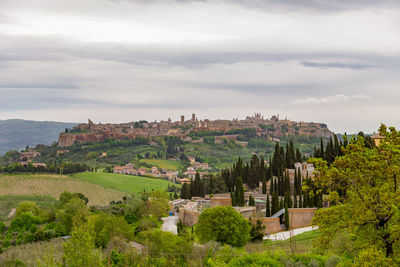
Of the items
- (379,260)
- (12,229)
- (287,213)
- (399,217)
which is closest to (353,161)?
(399,217)

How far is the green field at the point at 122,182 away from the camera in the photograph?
98500mm

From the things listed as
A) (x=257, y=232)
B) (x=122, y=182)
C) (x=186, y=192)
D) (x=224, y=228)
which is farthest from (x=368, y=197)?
(x=122, y=182)

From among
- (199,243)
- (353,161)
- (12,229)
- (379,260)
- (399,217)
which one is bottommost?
(12,229)

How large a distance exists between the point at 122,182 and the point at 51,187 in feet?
57.3

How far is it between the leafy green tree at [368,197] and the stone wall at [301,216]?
27.4 meters

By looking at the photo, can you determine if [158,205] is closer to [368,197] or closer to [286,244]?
[286,244]

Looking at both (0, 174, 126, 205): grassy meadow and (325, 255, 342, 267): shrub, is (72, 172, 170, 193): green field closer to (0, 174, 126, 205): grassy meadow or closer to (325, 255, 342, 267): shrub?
(0, 174, 126, 205): grassy meadow

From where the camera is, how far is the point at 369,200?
13.2 metres

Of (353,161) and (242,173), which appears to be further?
(242,173)

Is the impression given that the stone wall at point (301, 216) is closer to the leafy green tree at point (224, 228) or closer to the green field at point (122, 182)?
the leafy green tree at point (224, 228)

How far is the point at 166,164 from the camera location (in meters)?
154

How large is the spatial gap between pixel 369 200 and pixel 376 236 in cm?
121

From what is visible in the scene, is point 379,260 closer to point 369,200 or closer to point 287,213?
point 369,200

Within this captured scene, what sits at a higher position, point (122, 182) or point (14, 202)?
point (122, 182)
